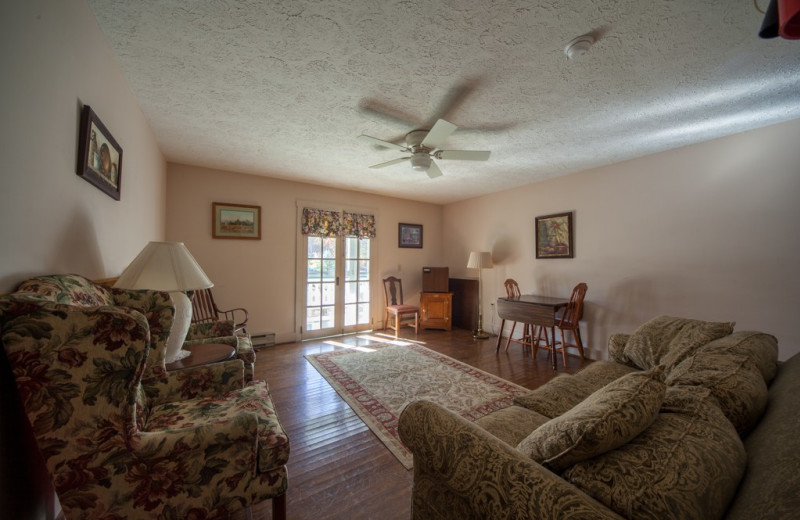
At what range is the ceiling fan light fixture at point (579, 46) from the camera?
1508 millimetres

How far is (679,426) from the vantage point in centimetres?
79

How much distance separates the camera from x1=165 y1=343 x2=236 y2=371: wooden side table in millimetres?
1601

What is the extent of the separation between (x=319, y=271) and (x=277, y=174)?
61.7 inches

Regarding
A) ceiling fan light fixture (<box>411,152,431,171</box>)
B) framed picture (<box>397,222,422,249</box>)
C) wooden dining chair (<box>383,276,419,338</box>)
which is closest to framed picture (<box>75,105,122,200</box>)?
ceiling fan light fixture (<box>411,152,431,171</box>)

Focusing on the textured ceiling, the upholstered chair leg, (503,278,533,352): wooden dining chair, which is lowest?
the upholstered chair leg

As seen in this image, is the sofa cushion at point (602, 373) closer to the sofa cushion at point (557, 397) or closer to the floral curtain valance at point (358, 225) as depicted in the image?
the sofa cushion at point (557, 397)

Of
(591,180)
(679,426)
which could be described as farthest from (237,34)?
(591,180)

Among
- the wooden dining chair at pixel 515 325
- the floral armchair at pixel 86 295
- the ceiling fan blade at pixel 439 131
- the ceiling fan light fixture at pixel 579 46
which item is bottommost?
the wooden dining chair at pixel 515 325

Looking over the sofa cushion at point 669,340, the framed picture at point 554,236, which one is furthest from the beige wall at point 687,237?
the sofa cushion at point 669,340

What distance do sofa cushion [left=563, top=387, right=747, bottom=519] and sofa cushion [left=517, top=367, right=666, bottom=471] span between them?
0.03 meters

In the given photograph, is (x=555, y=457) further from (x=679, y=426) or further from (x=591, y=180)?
(x=591, y=180)

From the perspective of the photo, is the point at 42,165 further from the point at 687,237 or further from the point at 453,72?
the point at 687,237

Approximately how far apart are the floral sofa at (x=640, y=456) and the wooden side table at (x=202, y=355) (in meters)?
1.28

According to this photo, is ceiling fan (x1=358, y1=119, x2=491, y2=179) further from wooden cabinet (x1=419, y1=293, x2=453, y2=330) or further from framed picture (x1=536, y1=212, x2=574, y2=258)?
wooden cabinet (x1=419, y1=293, x2=453, y2=330)
